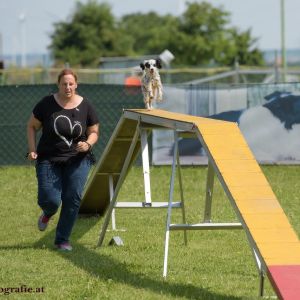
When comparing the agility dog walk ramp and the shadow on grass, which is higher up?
the agility dog walk ramp

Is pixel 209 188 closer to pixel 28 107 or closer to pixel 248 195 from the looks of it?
pixel 248 195

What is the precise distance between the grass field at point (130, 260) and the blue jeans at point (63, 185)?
410 millimetres

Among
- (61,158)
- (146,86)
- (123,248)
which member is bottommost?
(123,248)

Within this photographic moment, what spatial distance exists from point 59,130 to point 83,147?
27 centimetres

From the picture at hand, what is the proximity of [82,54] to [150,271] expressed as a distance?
6209 cm

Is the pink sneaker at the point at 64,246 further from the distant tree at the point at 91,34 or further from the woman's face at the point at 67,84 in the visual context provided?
the distant tree at the point at 91,34

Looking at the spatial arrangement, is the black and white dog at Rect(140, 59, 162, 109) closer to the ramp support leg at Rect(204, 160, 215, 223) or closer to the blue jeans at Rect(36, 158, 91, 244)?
the blue jeans at Rect(36, 158, 91, 244)

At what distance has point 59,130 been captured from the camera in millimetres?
9219

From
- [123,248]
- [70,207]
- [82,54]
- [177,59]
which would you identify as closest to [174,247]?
[123,248]

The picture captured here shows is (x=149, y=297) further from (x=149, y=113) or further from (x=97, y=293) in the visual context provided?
(x=149, y=113)

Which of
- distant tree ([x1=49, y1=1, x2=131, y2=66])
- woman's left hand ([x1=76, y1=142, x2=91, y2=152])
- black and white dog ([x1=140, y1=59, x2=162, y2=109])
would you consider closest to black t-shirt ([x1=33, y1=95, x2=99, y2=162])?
woman's left hand ([x1=76, y1=142, x2=91, y2=152])

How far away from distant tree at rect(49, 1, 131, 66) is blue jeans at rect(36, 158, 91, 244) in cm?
6136

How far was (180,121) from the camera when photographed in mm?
8023

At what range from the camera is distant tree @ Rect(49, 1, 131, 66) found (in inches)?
2820
